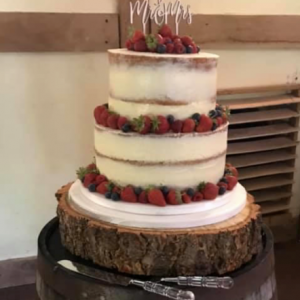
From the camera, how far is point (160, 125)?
1229mm

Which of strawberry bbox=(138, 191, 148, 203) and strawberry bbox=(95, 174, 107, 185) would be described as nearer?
strawberry bbox=(138, 191, 148, 203)

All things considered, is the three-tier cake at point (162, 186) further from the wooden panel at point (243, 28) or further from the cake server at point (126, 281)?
the wooden panel at point (243, 28)

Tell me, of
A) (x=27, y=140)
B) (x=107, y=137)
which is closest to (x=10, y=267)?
(x=27, y=140)

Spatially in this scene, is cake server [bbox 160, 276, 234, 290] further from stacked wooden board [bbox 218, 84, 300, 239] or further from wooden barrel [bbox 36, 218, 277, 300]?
stacked wooden board [bbox 218, 84, 300, 239]

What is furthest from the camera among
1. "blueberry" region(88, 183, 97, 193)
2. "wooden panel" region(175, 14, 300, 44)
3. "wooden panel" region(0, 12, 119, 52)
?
"wooden panel" region(175, 14, 300, 44)

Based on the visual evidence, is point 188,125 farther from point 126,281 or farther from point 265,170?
point 265,170

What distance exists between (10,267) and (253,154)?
135cm

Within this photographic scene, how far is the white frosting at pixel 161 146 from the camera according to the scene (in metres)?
1.25

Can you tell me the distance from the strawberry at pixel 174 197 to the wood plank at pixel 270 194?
143 centimetres

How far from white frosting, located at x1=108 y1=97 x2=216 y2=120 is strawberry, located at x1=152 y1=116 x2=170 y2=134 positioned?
0.03m

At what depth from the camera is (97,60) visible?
2.20 meters

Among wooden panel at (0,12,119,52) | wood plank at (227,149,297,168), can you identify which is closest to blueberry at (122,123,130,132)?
wooden panel at (0,12,119,52)

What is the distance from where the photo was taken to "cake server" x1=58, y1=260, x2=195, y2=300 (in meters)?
1.13

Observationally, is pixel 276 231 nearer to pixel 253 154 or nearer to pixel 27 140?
pixel 253 154
